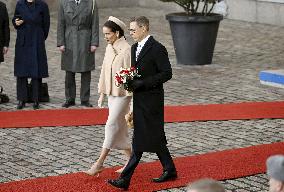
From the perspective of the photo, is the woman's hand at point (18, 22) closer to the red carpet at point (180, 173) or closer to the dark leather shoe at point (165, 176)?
the red carpet at point (180, 173)

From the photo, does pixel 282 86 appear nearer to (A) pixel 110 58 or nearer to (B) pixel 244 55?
(B) pixel 244 55

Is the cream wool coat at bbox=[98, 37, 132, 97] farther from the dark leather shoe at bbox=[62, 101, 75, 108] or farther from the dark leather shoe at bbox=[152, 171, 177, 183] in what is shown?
the dark leather shoe at bbox=[62, 101, 75, 108]

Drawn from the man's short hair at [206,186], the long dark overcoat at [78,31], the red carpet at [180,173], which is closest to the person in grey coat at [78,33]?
the long dark overcoat at [78,31]

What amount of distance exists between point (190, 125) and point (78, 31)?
2.40 m

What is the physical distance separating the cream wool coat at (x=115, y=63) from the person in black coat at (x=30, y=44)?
3.96 meters

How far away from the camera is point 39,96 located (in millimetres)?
13789

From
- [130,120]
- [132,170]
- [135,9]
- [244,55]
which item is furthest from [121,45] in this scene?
[135,9]

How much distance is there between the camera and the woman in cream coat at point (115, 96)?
936 centimetres

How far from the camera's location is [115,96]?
30.8 ft

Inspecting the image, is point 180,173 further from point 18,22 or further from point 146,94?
point 18,22

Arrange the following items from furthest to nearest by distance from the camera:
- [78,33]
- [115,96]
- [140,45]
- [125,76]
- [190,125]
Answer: [78,33]
[190,125]
[115,96]
[140,45]
[125,76]

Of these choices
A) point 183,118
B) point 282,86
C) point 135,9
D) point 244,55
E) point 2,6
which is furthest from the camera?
point 135,9

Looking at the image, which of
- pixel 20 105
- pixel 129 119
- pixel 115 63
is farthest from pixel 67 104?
pixel 129 119

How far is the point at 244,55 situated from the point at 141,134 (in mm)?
10153
